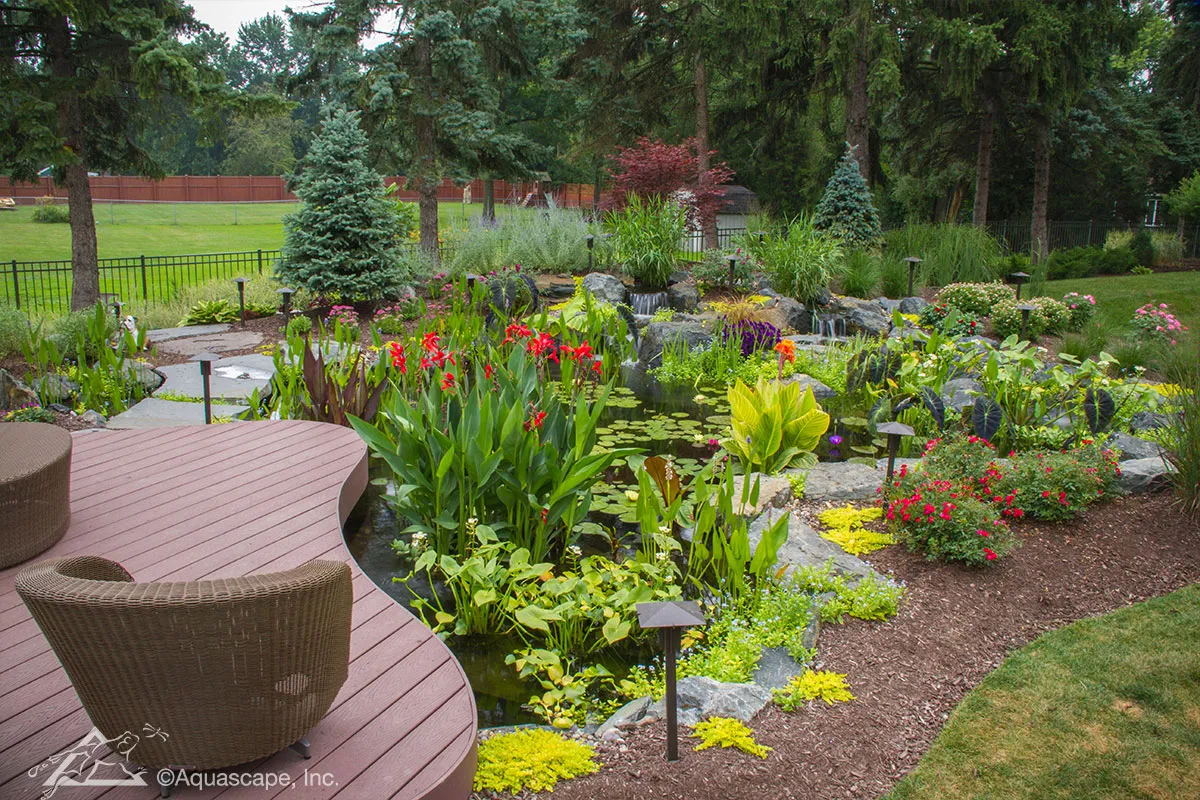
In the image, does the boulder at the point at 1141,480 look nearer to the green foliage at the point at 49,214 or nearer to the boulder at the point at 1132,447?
the boulder at the point at 1132,447

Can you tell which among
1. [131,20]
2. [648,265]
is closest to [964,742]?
[648,265]

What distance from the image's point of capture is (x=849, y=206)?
12.6m

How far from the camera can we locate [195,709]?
5.98 feet

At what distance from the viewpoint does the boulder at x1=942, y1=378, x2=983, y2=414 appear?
5766 millimetres

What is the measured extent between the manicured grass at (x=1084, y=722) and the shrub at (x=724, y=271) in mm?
7602

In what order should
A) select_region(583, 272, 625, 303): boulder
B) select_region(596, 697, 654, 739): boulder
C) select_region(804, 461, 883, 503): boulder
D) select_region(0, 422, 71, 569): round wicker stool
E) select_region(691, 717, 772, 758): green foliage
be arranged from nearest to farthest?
1. select_region(691, 717, 772, 758): green foliage
2. select_region(596, 697, 654, 739): boulder
3. select_region(0, 422, 71, 569): round wicker stool
4. select_region(804, 461, 883, 503): boulder
5. select_region(583, 272, 625, 303): boulder

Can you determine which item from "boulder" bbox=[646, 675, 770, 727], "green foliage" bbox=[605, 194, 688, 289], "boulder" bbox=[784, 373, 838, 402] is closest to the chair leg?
"boulder" bbox=[646, 675, 770, 727]

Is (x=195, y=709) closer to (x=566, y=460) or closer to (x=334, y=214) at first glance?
(x=566, y=460)

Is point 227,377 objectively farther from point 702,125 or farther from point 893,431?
point 702,125

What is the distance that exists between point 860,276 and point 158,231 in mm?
23064

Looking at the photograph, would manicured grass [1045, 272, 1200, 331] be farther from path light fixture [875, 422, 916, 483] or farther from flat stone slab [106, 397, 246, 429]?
flat stone slab [106, 397, 246, 429]

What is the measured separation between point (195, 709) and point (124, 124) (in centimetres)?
1060

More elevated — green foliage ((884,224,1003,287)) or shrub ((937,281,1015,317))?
green foliage ((884,224,1003,287))

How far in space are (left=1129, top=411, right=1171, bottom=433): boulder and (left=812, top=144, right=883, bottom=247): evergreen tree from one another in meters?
7.30
